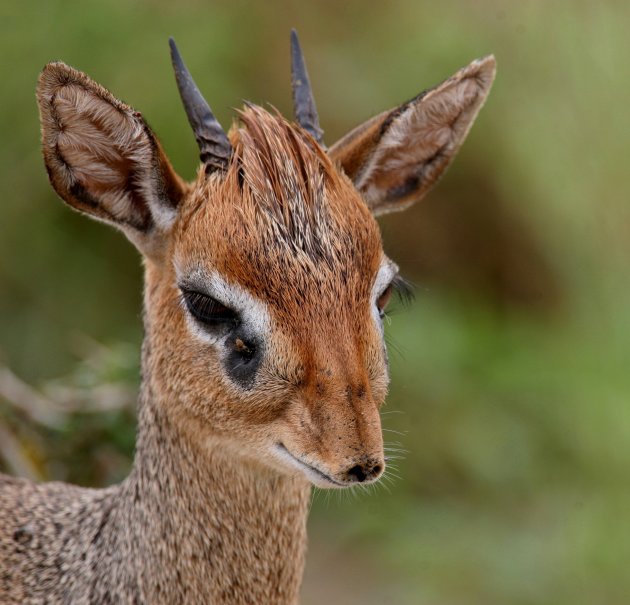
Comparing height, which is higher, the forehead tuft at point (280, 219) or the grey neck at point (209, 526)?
the forehead tuft at point (280, 219)

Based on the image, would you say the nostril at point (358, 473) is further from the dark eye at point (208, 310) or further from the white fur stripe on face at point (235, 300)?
the dark eye at point (208, 310)

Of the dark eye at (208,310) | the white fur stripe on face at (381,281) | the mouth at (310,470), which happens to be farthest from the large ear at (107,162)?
the mouth at (310,470)

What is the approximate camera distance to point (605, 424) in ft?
25.5

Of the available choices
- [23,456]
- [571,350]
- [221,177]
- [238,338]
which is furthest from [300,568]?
[571,350]

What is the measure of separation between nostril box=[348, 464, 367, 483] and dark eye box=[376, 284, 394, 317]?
603 mm

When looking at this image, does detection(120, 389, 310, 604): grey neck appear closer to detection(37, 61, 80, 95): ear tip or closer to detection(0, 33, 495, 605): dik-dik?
detection(0, 33, 495, 605): dik-dik

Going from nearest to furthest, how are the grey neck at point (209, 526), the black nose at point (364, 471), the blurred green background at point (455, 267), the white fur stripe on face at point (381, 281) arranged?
1. the black nose at point (364, 471)
2. the white fur stripe on face at point (381, 281)
3. the grey neck at point (209, 526)
4. the blurred green background at point (455, 267)

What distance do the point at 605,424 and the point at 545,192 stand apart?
207cm

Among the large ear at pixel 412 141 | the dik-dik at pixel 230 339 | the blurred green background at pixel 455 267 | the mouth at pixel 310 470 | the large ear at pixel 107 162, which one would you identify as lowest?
the mouth at pixel 310 470

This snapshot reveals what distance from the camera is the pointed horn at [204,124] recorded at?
3.88 metres

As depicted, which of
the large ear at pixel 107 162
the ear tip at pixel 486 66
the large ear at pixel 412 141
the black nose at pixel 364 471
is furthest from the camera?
the ear tip at pixel 486 66

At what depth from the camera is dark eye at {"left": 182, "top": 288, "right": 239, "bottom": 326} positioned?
143 inches

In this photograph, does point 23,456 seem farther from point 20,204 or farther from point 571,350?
point 571,350

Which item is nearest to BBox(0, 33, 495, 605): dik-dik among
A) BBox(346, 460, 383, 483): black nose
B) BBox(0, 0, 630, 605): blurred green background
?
BBox(346, 460, 383, 483): black nose
